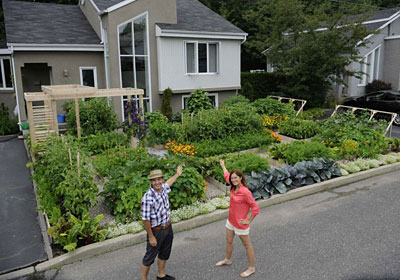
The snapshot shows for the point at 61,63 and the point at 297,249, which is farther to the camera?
the point at 61,63

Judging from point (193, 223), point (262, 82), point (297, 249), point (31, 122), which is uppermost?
point (262, 82)

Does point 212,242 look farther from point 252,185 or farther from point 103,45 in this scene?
point 103,45

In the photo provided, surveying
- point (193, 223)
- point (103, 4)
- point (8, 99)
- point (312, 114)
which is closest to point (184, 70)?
point (103, 4)

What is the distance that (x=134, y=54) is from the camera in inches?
624

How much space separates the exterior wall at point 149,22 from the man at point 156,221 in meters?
11.8

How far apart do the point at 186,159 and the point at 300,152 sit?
3.36 m

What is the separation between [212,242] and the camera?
593cm

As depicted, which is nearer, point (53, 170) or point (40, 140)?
point (53, 170)

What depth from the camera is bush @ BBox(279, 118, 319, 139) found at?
13.2m

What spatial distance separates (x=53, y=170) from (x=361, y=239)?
599 centimetres

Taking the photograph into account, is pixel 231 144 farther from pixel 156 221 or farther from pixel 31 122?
pixel 156 221

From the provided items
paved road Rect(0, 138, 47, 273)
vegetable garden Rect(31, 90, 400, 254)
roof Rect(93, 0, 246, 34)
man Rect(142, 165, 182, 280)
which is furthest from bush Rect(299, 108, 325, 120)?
man Rect(142, 165, 182, 280)

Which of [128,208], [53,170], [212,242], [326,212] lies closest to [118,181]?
[128,208]

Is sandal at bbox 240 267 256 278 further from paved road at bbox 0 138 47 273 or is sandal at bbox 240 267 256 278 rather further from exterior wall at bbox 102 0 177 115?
exterior wall at bbox 102 0 177 115
